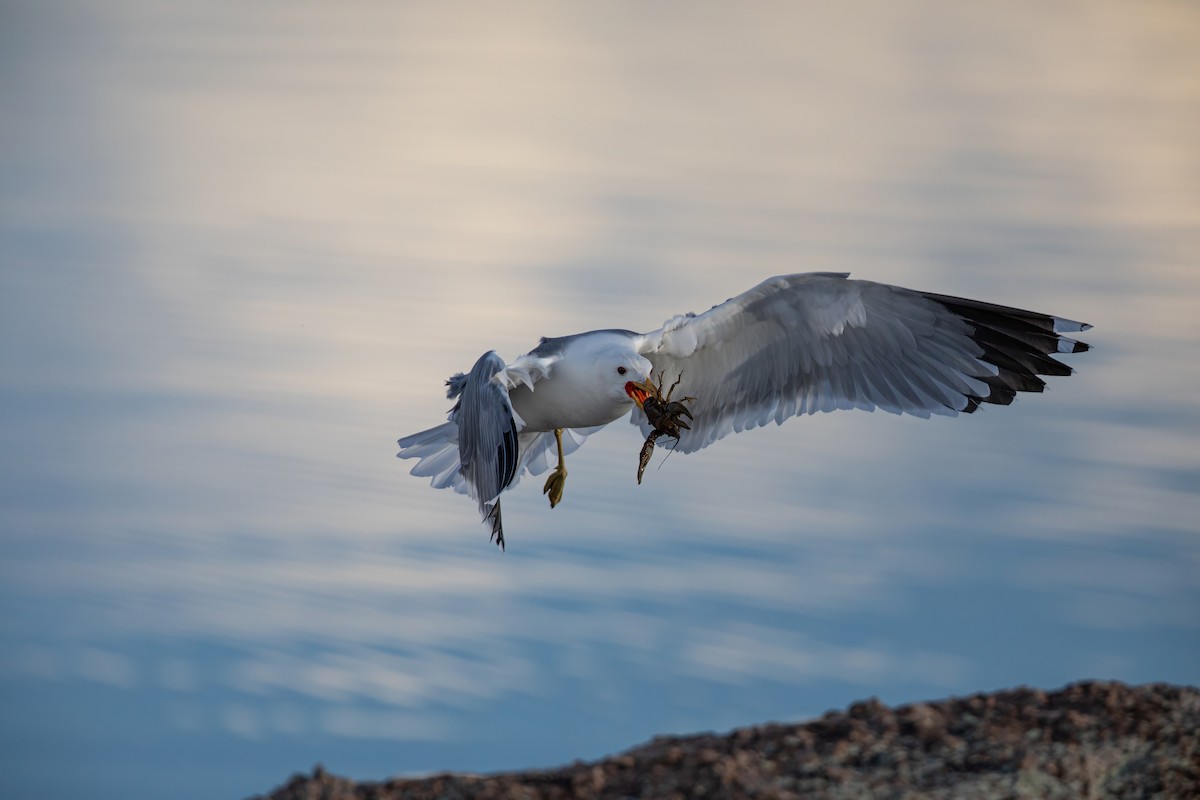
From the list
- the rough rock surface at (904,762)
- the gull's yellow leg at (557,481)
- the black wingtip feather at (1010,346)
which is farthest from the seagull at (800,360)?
the rough rock surface at (904,762)

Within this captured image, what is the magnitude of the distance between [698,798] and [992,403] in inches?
197

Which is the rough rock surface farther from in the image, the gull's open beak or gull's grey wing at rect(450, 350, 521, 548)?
the gull's open beak

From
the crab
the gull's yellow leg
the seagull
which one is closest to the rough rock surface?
the seagull

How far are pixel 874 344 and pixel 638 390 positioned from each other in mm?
1780

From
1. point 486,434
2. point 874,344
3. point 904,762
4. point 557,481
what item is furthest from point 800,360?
point 904,762

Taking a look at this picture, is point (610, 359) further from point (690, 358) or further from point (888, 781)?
point (888, 781)

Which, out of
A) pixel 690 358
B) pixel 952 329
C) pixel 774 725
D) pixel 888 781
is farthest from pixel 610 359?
pixel 888 781

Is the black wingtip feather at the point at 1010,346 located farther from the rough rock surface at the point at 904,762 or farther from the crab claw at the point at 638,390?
the rough rock surface at the point at 904,762

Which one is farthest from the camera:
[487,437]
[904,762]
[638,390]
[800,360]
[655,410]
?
[800,360]

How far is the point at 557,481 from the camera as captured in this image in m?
9.76

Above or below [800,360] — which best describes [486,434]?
below

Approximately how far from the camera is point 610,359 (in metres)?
8.47

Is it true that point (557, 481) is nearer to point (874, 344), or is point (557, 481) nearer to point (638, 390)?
point (638, 390)

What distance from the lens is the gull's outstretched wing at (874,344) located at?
28.4 ft
